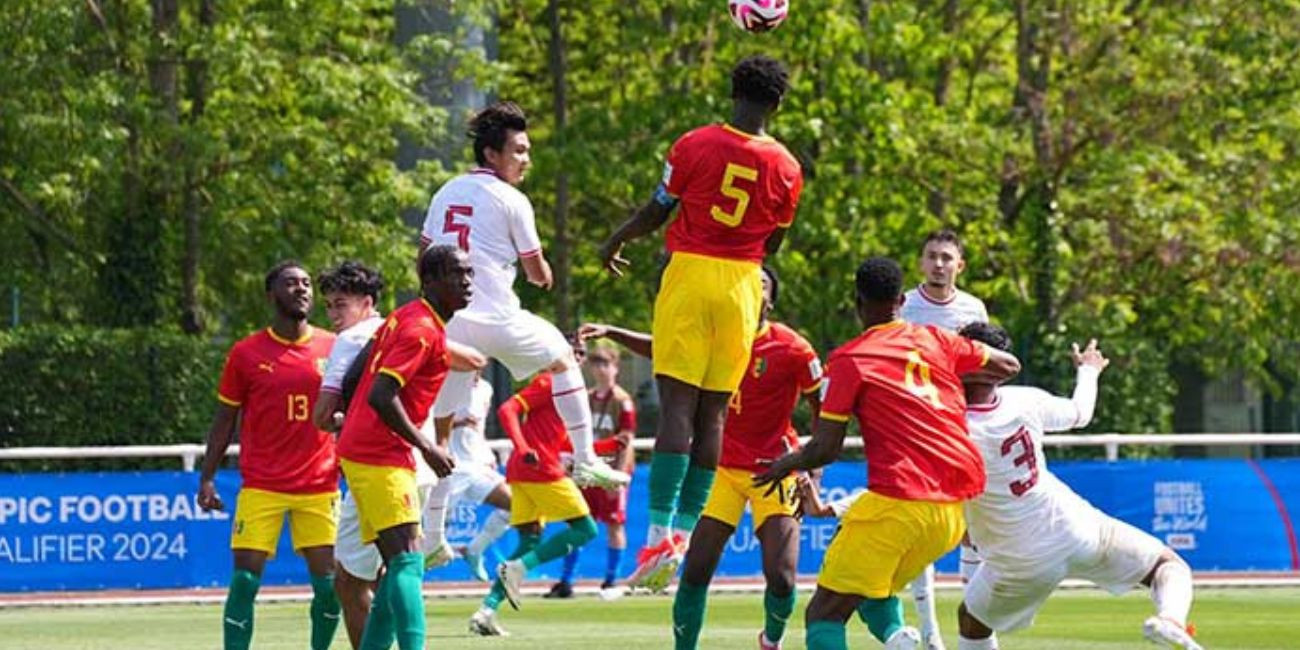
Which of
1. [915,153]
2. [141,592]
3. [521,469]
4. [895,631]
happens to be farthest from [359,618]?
[915,153]

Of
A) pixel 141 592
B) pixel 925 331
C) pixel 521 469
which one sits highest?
pixel 925 331

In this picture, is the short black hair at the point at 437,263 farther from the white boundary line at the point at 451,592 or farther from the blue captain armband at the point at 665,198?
the white boundary line at the point at 451,592

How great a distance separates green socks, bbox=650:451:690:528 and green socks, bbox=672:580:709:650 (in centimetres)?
38

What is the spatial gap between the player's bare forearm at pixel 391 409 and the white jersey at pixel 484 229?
2838mm

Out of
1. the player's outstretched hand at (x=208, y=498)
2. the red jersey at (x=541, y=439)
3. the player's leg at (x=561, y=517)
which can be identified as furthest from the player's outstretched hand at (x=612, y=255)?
the red jersey at (x=541, y=439)

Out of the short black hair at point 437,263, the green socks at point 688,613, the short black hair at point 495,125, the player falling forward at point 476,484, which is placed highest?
the short black hair at point 495,125

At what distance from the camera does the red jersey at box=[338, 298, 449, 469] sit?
41.5 feet

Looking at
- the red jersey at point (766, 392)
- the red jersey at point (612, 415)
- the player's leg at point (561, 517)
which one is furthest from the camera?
the red jersey at point (612, 415)

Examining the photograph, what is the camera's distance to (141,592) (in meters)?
24.4

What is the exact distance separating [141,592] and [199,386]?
22.7ft

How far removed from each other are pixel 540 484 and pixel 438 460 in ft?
30.0

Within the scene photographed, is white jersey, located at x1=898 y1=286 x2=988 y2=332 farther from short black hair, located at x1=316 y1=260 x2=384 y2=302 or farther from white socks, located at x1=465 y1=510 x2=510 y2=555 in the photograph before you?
white socks, located at x1=465 y1=510 x2=510 y2=555

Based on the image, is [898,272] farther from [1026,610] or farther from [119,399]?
[119,399]

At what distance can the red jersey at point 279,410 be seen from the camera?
15141 mm
